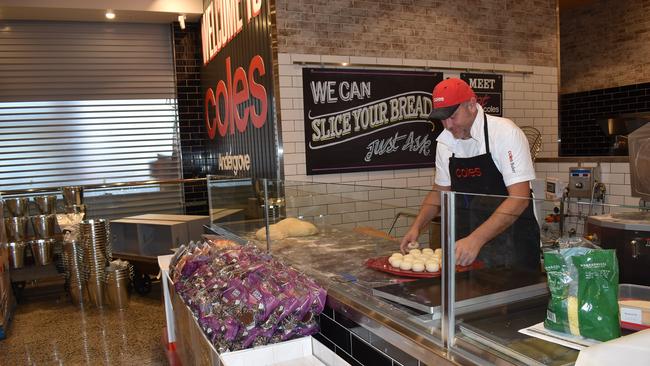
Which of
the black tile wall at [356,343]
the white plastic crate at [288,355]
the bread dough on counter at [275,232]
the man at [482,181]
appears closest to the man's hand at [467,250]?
the man at [482,181]

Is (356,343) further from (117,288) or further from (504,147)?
(117,288)

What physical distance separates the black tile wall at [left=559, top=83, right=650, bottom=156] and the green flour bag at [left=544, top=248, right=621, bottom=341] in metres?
7.04

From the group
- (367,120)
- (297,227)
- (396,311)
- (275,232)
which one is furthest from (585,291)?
(367,120)

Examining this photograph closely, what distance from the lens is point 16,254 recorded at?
17.7ft

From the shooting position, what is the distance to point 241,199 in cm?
330

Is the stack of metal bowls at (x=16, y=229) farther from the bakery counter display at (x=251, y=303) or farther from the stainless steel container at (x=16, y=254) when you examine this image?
the bakery counter display at (x=251, y=303)

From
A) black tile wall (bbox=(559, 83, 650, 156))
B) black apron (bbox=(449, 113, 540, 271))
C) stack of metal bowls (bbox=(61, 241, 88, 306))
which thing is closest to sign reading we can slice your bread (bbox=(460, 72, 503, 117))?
black tile wall (bbox=(559, 83, 650, 156))

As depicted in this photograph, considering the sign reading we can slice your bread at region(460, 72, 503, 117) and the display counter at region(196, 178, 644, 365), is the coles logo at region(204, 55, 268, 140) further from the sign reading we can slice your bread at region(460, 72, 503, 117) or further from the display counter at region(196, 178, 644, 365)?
the display counter at region(196, 178, 644, 365)

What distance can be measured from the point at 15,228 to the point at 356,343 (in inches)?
194

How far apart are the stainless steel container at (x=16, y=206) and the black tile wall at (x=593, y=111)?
7.00 meters

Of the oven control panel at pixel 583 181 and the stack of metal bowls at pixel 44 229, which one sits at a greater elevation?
the oven control panel at pixel 583 181

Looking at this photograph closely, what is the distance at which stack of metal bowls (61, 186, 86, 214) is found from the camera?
19.1 feet

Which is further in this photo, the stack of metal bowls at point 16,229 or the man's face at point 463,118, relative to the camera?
the stack of metal bowls at point 16,229

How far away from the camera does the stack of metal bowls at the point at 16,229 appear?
5.39m
